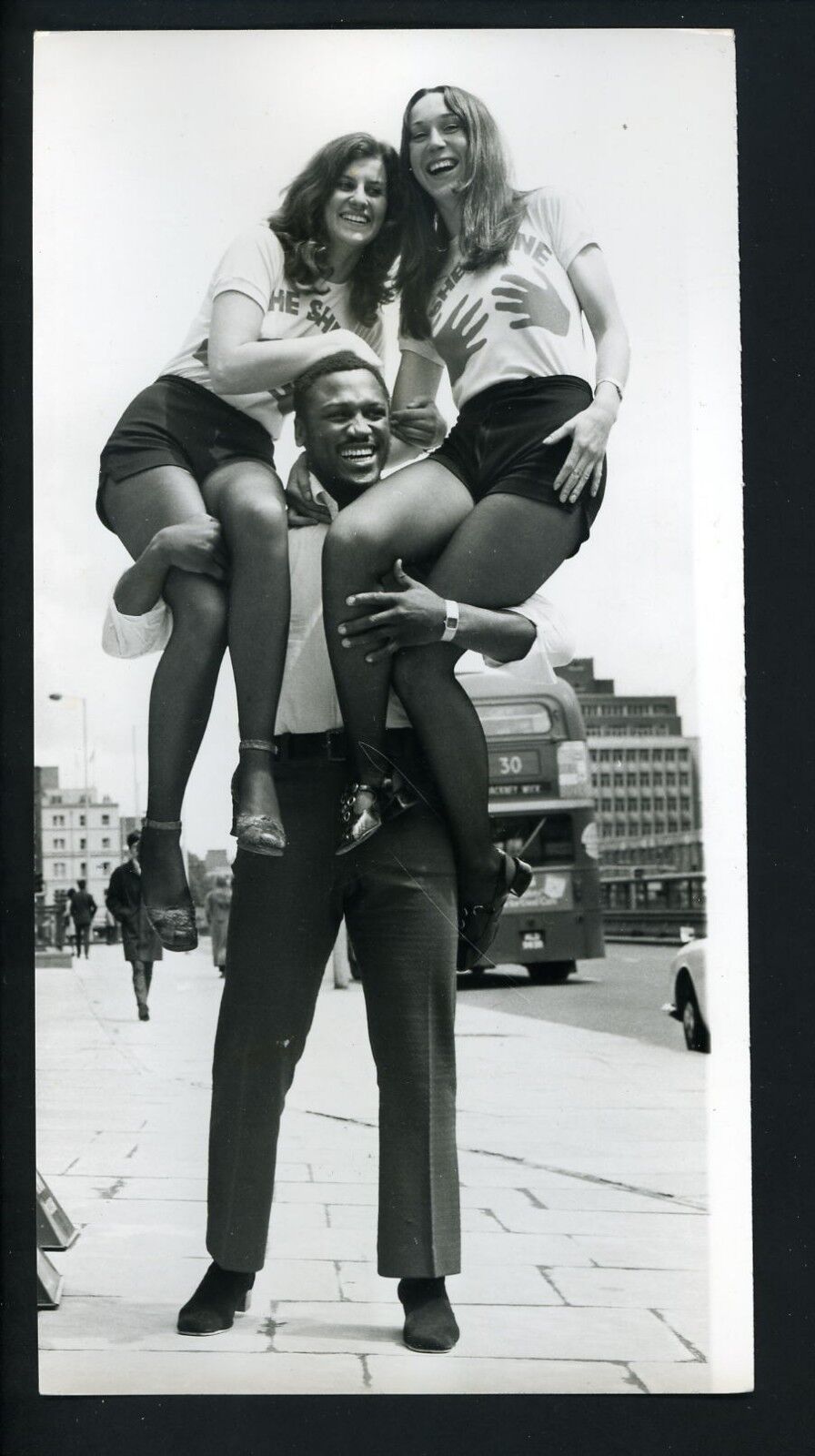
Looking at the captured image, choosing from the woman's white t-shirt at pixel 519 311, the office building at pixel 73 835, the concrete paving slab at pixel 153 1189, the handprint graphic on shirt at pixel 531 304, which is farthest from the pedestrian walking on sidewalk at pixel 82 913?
the handprint graphic on shirt at pixel 531 304

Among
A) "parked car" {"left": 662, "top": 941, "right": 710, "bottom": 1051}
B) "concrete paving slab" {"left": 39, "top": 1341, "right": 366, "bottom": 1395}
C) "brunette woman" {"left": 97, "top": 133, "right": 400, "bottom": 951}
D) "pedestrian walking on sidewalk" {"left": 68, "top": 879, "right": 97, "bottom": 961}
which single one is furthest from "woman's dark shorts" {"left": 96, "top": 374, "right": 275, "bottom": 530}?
"concrete paving slab" {"left": 39, "top": 1341, "right": 366, "bottom": 1395}

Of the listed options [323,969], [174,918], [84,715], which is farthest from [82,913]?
[323,969]

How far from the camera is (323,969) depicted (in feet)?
12.1

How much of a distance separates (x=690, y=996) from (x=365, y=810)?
1.00 metres

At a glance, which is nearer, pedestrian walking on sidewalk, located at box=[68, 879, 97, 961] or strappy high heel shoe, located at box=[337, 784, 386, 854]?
strappy high heel shoe, located at box=[337, 784, 386, 854]

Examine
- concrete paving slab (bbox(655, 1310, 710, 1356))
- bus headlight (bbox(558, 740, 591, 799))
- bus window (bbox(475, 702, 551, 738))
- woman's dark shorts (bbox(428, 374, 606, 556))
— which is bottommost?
concrete paving slab (bbox(655, 1310, 710, 1356))

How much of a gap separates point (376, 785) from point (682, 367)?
55.5 inches

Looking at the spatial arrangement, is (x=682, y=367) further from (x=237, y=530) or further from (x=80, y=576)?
(x=80, y=576)

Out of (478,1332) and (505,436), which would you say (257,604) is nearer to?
(505,436)

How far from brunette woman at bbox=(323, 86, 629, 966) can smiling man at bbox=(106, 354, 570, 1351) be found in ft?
0.16

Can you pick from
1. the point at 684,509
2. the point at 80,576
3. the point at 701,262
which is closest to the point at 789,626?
the point at 684,509

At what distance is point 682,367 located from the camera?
153 inches

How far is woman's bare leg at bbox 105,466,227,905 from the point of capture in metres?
3.79

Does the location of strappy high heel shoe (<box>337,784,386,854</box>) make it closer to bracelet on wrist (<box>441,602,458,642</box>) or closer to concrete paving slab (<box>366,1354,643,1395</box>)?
bracelet on wrist (<box>441,602,458,642</box>)
